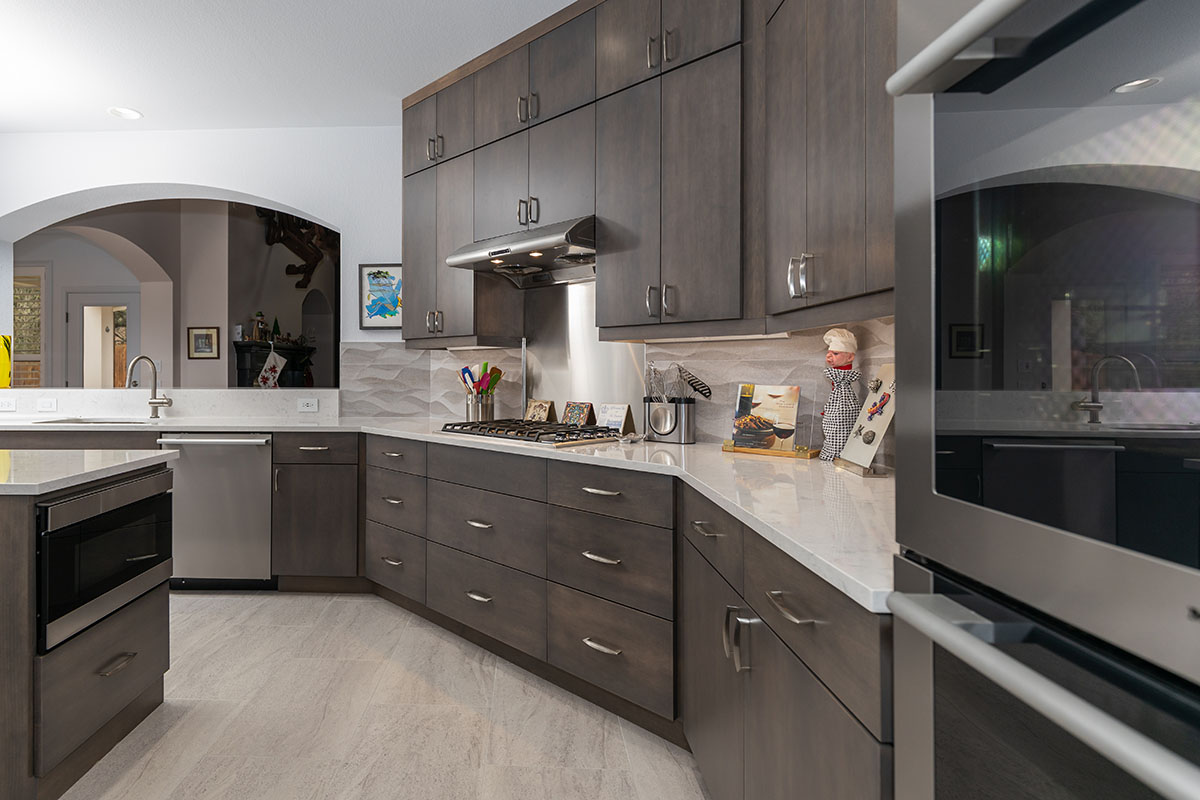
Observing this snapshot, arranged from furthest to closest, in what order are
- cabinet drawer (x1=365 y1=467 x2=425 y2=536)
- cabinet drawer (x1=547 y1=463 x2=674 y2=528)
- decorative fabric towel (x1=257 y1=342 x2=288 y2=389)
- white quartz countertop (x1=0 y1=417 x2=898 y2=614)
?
decorative fabric towel (x1=257 y1=342 x2=288 y2=389) → cabinet drawer (x1=365 y1=467 x2=425 y2=536) → cabinet drawer (x1=547 y1=463 x2=674 y2=528) → white quartz countertop (x1=0 y1=417 x2=898 y2=614)

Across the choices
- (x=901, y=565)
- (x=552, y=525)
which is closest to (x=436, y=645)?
(x=552, y=525)

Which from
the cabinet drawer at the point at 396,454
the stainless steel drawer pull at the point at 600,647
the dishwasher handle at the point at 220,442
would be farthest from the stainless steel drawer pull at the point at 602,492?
the dishwasher handle at the point at 220,442

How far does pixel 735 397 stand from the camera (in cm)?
272

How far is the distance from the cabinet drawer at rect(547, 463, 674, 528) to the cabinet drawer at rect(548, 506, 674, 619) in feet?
0.10

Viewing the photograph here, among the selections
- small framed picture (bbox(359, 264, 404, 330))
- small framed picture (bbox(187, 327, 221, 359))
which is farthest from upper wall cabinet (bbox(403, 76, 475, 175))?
small framed picture (bbox(187, 327, 221, 359))

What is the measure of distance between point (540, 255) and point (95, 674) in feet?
Answer: 7.05

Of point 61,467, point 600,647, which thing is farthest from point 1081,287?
point 61,467

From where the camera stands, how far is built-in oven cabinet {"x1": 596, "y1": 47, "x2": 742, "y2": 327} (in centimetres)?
234

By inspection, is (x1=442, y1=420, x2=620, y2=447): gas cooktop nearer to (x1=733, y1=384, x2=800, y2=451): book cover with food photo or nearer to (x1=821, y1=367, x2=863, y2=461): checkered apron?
(x1=733, y1=384, x2=800, y2=451): book cover with food photo

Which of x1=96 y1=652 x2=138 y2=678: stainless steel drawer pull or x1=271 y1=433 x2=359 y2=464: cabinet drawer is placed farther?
x1=271 y1=433 x2=359 y2=464: cabinet drawer

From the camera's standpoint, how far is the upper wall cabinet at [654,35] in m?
2.35

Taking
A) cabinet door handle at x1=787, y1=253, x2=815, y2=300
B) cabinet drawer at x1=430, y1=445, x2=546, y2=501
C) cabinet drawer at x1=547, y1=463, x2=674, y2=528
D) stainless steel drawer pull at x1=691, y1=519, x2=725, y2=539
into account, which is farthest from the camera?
cabinet drawer at x1=430, y1=445, x2=546, y2=501

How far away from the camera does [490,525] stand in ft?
9.25

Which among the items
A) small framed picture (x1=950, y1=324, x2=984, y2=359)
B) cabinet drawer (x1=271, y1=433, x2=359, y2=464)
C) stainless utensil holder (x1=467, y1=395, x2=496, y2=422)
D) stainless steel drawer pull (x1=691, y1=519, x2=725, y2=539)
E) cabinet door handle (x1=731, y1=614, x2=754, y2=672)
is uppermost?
small framed picture (x1=950, y1=324, x2=984, y2=359)
